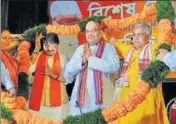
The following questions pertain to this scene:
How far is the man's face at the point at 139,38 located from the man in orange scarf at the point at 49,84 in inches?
13.1

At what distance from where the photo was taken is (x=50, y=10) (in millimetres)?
1967

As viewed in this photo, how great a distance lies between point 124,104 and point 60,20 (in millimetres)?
491

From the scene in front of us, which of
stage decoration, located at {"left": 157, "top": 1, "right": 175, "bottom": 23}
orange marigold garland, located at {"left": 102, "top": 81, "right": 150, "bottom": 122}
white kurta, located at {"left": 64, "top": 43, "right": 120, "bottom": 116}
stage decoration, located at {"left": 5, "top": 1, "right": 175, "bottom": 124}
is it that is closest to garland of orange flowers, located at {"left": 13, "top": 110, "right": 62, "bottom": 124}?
stage decoration, located at {"left": 5, "top": 1, "right": 175, "bottom": 124}

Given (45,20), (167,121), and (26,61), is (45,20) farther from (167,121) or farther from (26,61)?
(167,121)

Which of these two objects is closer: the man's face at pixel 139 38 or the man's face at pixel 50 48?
the man's face at pixel 139 38

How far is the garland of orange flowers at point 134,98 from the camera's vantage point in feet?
5.93

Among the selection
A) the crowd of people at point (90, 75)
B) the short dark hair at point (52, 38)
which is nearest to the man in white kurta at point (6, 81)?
the crowd of people at point (90, 75)

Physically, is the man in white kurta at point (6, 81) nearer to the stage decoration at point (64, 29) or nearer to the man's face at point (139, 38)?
the stage decoration at point (64, 29)

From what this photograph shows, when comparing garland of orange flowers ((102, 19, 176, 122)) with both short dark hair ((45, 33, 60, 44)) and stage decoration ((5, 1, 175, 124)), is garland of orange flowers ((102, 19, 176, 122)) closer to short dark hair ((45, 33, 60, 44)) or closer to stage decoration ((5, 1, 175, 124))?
stage decoration ((5, 1, 175, 124))

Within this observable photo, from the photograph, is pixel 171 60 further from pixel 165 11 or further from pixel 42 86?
pixel 42 86

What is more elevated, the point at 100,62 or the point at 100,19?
the point at 100,19

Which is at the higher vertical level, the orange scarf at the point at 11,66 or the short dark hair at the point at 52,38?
the short dark hair at the point at 52,38

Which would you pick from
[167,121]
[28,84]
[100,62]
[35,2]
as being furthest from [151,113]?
[35,2]

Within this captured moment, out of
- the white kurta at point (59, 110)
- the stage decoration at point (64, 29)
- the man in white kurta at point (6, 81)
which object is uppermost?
the stage decoration at point (64, 29)
